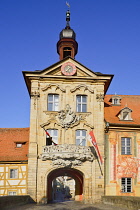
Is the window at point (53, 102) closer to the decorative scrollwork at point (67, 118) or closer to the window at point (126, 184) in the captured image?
the decorative scrollwork at point (67, 118)

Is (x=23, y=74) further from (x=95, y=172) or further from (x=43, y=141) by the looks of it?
(x=95, y=172)

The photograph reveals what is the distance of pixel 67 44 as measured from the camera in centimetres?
3459

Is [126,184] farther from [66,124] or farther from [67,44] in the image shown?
[67,44]

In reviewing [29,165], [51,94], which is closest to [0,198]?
[29,165]

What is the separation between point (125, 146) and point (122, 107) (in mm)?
5436

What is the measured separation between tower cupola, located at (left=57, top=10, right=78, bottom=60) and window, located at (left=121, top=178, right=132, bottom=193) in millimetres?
14289

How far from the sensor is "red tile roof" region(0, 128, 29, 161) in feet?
96.8

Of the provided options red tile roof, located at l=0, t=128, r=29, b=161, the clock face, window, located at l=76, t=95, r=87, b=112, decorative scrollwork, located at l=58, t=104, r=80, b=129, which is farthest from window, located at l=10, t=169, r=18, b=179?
the clock face

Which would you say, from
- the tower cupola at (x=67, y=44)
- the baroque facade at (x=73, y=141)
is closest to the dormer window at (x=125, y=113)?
the baroque facade at (x=73, y=141)

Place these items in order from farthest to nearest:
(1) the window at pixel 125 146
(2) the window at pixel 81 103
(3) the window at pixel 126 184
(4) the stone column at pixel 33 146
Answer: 1. (2) the window at pixel 81 103
2. (1) the window at pixel 125 146
3. (3) the window at pixel 126 184
4. (4) the stone column at pixel 33 146

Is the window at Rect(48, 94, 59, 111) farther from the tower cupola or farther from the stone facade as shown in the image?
the tower cupola

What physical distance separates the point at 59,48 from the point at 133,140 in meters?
13.4

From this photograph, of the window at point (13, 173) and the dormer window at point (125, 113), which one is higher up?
the dormer window at point (125, 113)

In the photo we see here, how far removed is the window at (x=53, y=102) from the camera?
29.8m
